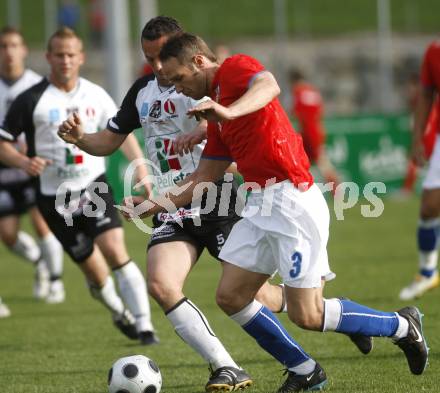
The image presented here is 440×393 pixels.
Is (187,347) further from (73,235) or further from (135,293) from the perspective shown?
(73,235)

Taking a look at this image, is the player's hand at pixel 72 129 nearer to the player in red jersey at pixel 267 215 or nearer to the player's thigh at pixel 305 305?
the player in red jersey at pixel 267 215

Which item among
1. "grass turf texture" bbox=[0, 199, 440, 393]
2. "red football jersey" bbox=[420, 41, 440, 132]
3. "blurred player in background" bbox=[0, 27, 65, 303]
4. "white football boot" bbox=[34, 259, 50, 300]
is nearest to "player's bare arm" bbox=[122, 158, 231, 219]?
"grass turf texture" bbox=[0, 199, 440, 393]

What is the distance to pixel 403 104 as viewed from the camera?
3078 cm

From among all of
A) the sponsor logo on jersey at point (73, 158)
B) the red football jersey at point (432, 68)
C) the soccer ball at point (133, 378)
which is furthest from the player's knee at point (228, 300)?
the red football jersey at point (432, 68)

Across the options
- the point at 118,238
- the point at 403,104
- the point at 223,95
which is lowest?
the point at 403,104

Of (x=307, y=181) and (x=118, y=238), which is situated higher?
(x=307, y=181)

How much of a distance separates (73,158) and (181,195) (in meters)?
2.52

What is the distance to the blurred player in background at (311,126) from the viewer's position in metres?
19.9

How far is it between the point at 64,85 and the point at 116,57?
7.94 metres

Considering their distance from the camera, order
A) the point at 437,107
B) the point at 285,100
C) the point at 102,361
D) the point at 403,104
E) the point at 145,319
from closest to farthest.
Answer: the point at 102,361 → the point at 145,319 → the point at 437,107 → the point at 285,100 → the point at 403,104

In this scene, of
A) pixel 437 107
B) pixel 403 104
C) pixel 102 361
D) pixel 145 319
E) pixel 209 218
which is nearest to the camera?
pixel 209 218

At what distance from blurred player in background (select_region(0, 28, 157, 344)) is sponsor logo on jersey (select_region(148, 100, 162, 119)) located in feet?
4.41

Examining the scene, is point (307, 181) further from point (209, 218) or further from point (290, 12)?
point (290, 12)

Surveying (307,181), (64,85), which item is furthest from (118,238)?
(307,181)
